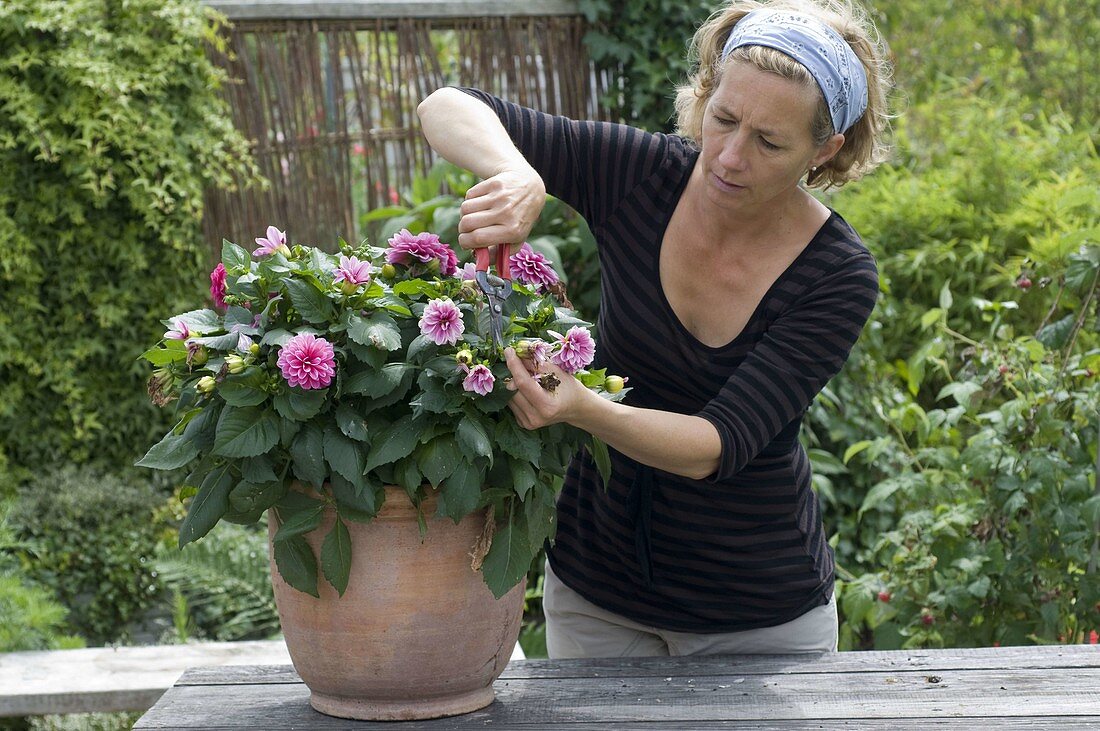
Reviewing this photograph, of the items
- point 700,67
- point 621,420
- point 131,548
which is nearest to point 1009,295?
point 700,67

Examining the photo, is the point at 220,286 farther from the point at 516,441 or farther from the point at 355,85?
the point at 355,85

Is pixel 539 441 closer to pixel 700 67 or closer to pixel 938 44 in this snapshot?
pixel 700 67

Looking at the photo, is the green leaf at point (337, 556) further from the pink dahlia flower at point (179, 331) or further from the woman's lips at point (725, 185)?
the woman's lips at point (725, 185)

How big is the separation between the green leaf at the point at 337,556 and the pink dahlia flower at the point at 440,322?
0.84 ft

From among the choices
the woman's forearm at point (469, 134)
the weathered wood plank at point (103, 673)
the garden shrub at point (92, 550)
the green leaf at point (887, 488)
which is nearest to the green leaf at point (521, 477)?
the woman's forearm at point (469, 134)

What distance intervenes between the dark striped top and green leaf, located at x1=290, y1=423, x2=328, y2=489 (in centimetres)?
61

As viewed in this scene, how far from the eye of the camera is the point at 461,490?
1382 millimetres

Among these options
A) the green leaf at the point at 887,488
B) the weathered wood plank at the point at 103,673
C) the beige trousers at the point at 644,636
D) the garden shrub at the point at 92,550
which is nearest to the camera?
the beige trousers at the point at 644,636

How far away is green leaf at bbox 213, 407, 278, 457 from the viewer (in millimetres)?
1354

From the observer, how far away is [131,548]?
4.03 metres

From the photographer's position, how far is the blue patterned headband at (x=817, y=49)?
63.7 inches

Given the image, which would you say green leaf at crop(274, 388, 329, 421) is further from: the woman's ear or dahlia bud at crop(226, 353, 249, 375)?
the woman's ear

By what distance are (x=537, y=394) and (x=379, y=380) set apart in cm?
18

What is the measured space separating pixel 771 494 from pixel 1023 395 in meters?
1.12
